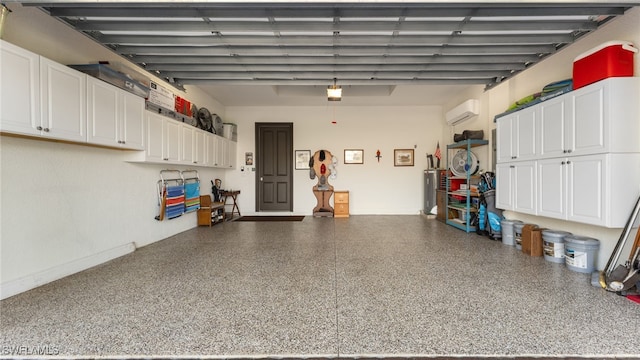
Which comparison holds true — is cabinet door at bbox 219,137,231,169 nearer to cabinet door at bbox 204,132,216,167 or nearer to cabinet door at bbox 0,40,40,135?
cabinet door at bbox 204,132,216,167

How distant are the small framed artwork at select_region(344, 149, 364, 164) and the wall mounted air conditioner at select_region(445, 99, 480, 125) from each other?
93.4 inches

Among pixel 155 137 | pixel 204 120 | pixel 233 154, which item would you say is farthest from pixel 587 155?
pixel 233 154

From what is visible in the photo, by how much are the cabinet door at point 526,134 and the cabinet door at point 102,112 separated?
5.43 metres

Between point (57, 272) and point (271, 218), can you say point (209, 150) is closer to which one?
point (271, 218)

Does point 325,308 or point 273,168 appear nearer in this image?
point 325,308

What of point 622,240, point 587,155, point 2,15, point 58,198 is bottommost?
point 622,240

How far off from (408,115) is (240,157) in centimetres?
490

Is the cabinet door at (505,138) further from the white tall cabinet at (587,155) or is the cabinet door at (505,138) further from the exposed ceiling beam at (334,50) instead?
the exposed ceiling beam at (334,50)

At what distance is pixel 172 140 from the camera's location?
4.22m

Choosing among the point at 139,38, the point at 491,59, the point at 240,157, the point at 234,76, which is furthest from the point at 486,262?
the point at 240,157

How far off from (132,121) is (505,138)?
550 cm

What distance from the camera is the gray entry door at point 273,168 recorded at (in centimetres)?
704

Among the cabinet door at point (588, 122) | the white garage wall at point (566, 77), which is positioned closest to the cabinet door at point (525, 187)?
the white garage wall at point (566, 77)

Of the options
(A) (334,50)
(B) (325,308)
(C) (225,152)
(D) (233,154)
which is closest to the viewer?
(B) (325,308)
